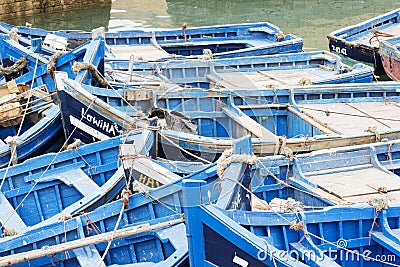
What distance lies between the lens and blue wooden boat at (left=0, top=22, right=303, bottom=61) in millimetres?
17172

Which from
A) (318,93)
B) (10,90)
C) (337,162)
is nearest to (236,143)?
(337,162)

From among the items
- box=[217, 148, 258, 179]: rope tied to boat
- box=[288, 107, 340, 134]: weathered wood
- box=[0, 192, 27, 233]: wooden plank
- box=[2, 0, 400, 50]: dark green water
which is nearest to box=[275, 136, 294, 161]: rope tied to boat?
box=[288, 107, 340, 134]: weathered wood

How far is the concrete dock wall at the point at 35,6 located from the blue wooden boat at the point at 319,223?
21870mm

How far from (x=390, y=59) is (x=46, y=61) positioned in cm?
786

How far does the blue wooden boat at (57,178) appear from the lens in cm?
1045

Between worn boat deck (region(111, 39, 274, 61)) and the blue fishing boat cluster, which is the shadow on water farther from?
the blue fishing boat cluster

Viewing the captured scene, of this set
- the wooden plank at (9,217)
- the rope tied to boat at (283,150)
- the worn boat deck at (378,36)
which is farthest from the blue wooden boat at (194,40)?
the wooden plank at (9,217)

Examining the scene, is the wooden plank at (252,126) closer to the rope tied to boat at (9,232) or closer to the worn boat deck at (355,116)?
the worn boat deck at (355,116)

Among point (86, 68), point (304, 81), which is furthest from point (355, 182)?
point (86, 68)

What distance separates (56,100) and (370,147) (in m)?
6.01

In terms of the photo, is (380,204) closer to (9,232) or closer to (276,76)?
(9,232)

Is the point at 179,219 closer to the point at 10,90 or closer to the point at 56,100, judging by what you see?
the point at 56,100

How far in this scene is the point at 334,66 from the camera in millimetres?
15320

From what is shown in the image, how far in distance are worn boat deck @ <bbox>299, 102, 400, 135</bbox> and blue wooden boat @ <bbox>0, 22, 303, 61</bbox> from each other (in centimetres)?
425
